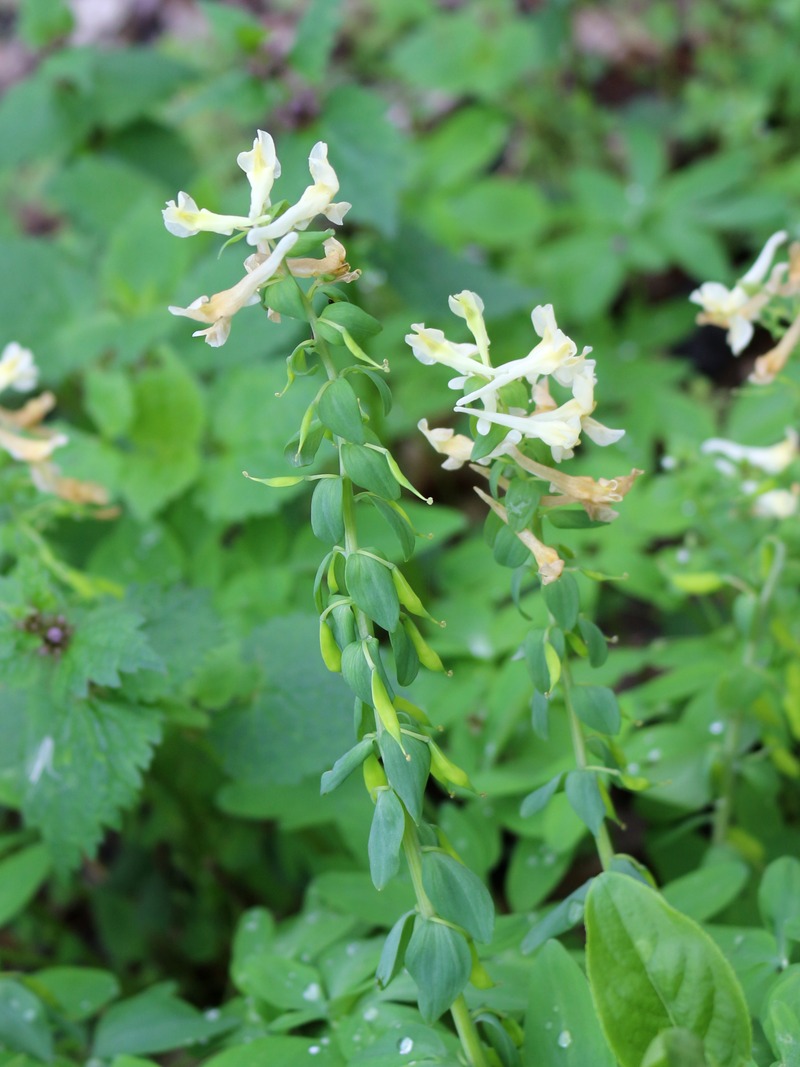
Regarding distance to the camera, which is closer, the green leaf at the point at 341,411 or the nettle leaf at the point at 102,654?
the green leaf at the point at 341,411

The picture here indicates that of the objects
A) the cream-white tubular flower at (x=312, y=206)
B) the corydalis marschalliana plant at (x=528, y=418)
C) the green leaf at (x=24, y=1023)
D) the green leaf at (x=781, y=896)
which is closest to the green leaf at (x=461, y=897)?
the corydalis marschalliana plant at (x=528, y=418)

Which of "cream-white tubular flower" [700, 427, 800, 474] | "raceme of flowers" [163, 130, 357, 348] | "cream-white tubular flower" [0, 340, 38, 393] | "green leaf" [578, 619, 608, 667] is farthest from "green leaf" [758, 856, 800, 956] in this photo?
"cream-white tubular flower" [0, 340, 38, 393]

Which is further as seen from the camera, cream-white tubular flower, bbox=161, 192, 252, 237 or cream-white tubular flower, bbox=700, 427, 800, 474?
cream-white tubular flower, bbox=700, 427, 800, 474

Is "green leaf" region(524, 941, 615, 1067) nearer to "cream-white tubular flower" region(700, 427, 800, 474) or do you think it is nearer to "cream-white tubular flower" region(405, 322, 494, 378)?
"cream-white tubular flower" region(405, 322, 494, 378)

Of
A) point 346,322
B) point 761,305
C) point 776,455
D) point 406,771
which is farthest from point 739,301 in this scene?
point 406,771

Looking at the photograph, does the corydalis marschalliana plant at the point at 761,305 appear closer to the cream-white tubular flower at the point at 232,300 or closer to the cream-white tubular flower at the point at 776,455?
the cream-white tubular flower at the point at 776,455

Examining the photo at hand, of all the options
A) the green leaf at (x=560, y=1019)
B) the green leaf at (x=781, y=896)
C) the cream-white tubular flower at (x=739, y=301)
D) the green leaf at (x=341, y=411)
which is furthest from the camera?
the cream-white tubular flower at (x=739, y=301)

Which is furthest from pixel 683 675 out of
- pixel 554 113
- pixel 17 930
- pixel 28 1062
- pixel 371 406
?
pixel 554 113
